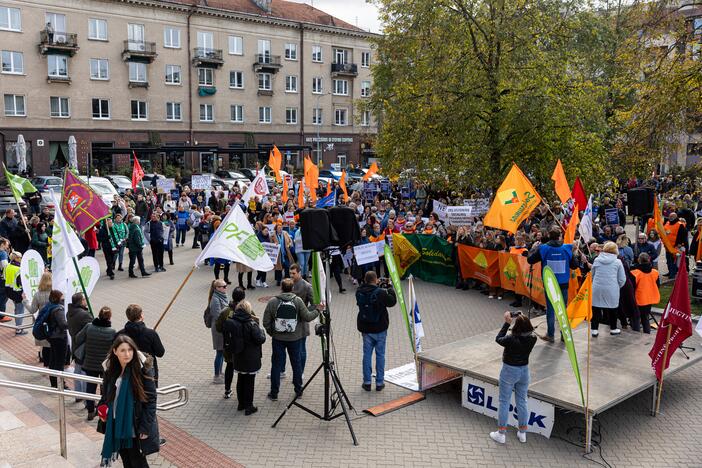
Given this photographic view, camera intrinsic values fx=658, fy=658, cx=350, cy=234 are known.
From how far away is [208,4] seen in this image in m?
54.2

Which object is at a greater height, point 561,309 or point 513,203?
point 513,203

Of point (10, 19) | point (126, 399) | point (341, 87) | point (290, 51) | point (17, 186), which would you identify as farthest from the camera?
point (341, 87)

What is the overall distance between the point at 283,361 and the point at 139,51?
4566cm

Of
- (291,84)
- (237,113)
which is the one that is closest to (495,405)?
(237,113)

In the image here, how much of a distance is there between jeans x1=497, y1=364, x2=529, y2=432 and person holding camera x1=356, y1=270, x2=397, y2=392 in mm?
1987

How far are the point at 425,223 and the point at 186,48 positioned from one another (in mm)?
39376

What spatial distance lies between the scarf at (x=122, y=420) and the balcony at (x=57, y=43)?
4616 centimetres

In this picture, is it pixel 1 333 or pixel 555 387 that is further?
pixel 1 333

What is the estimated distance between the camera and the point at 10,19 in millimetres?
45062

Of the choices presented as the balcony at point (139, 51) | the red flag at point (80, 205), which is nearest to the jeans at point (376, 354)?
the red flag at point (80, 205)

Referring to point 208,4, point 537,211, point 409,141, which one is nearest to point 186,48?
point 208,4

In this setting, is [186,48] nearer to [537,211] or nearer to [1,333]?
[537,211]

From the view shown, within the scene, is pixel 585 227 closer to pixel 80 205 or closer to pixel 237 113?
pixel 80 205

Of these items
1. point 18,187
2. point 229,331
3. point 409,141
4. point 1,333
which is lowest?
point 1,333
